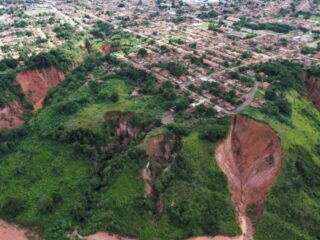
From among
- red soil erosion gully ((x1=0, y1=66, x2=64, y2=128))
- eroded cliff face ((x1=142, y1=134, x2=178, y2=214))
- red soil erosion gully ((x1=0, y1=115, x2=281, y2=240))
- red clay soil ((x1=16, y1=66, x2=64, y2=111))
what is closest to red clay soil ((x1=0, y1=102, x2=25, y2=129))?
red soil erosion gully ((x1=0, y1=66, x2=64, y2=128))

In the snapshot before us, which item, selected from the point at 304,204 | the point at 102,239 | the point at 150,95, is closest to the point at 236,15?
the point at 150,95

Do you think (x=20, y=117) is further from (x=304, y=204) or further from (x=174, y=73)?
(x=304, y=204)

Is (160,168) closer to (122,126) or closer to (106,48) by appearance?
(122,126)

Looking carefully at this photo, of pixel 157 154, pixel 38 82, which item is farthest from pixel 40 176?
pixel 38 82

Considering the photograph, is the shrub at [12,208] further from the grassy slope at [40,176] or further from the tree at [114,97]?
the tree at [114,97]

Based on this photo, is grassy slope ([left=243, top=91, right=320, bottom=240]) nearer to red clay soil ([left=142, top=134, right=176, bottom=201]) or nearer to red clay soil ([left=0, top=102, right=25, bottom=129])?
red clay soil ([left=142, top=134, right=176, bottom=201])
